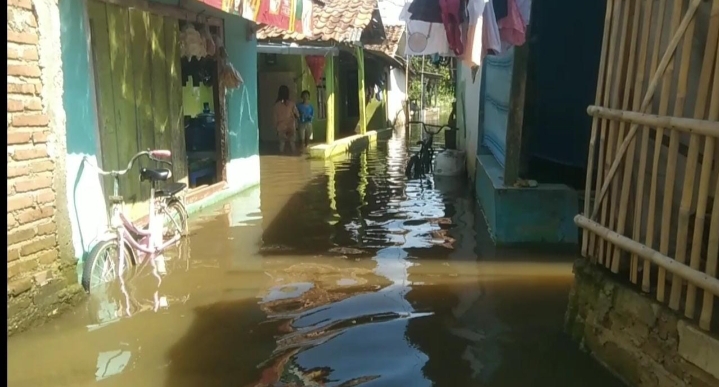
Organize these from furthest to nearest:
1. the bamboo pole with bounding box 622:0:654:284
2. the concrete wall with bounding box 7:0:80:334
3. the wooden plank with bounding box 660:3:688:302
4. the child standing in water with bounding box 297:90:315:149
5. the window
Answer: the window → the child standing in water with bounding box 297:90:315:149 → the concrete wall with bounding box 7:0:80:334 → the bamboo pole with bounding box 622:0:654:284 → the wooden plank with bounding box 660:3:688:302

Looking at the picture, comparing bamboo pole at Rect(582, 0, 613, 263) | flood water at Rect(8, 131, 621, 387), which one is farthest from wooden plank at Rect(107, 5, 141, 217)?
bamboo pole at Rect(582, 0, 613, 263)

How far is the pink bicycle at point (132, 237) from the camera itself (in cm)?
584

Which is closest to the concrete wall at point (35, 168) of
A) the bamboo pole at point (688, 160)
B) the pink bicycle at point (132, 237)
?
the pink bicycle at point (132, 237)

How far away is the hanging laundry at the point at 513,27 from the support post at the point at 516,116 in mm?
213

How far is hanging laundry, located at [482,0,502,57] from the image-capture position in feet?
21.1

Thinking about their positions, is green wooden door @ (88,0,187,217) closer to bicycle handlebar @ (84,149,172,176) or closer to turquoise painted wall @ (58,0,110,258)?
turquoise painted wall @ (58,0,110,258)

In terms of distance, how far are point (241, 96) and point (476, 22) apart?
549cm

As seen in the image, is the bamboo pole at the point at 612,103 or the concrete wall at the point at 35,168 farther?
the concrete wall at the point at 35,168

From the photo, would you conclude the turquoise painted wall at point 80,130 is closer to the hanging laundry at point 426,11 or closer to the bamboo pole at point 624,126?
the hanging laundry at point 426,11

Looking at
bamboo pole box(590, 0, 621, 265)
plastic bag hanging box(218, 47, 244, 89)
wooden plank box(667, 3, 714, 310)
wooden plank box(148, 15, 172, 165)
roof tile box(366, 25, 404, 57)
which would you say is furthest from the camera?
roof tile box(366, 25, 404, 57)

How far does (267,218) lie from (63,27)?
3.86 meters

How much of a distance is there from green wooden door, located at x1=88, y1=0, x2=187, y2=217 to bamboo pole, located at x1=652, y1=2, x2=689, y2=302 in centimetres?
525

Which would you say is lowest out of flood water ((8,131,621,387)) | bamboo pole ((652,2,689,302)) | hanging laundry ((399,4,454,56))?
flood water ((8,131,621,387))

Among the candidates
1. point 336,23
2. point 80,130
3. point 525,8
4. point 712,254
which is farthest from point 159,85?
point 336,23
